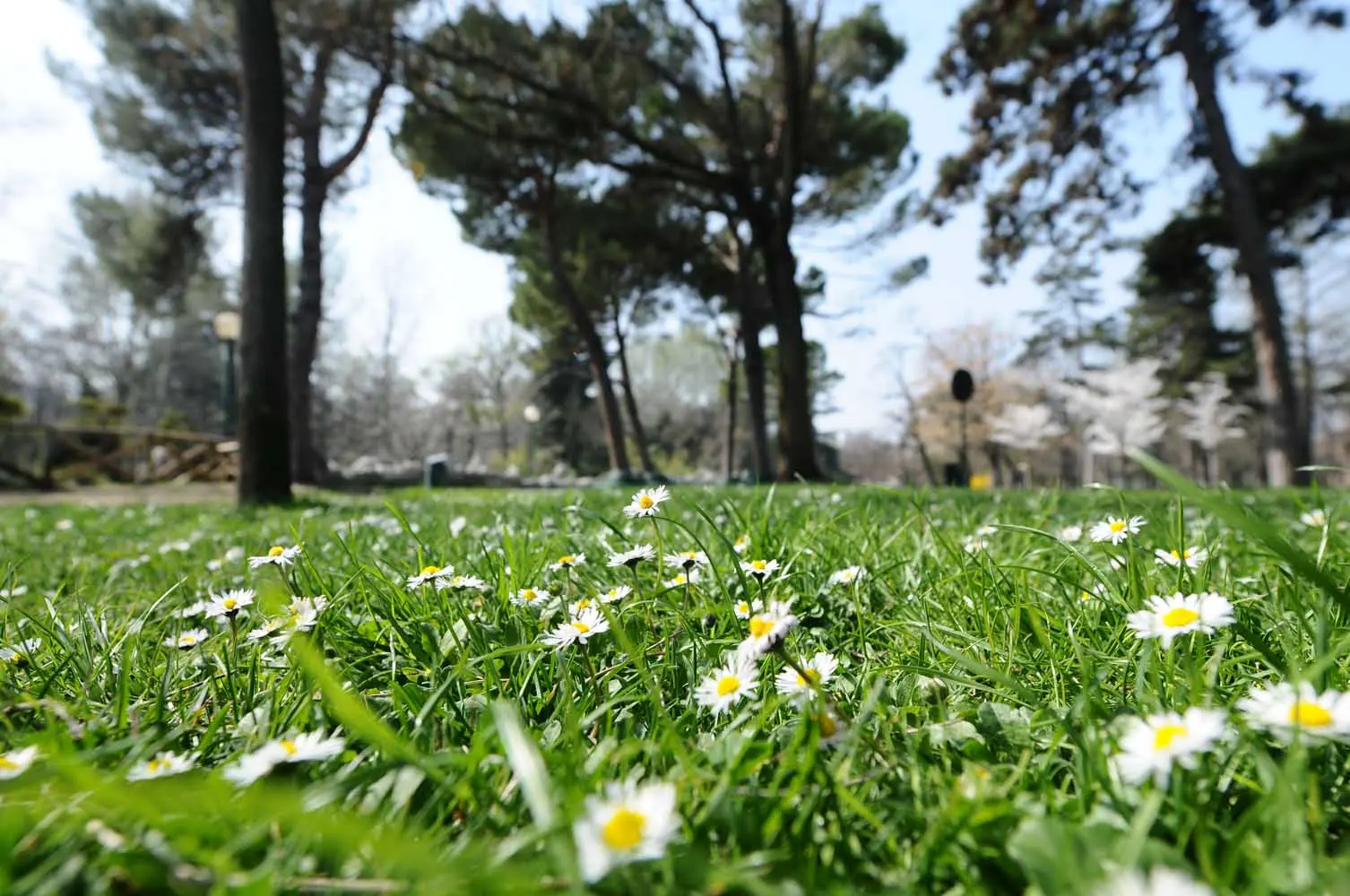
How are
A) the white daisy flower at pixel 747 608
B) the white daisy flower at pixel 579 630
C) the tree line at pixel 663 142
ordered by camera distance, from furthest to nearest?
the tree line at pixel 663 142, the white daisy flower at pixel 747 608, the white daisy flower at pixel 579 630

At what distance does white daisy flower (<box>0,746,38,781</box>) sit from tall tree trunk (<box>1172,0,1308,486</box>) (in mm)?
13522

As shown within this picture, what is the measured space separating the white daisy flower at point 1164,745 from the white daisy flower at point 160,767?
2.55 ft

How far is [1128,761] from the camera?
50 cm

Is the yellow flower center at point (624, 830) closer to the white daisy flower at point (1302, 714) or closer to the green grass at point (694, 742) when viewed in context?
the green grass at point (694, 742)

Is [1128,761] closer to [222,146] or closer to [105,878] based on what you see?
[105,878]

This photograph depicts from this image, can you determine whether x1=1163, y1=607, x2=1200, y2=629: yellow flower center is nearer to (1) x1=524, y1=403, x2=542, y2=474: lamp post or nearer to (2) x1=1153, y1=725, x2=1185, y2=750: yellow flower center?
(2) x1=1153, y1=725, x2=1185, y2=750: yellow flower center

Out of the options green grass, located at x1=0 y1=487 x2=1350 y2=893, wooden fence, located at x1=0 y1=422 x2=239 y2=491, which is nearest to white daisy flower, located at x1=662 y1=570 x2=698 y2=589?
green grass, located at x1=0 y1=487 x2=1350 y2=893

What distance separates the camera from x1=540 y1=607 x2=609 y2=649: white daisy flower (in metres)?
0.85

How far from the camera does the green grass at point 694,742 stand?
451 mm

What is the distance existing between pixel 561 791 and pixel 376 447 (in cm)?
4287

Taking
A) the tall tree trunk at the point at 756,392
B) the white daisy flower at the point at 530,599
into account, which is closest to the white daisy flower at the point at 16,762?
the white daisy flower at the point at 530,599

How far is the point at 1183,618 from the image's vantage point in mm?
683

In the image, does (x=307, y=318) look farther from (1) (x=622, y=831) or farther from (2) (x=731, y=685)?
(1) (x=622, y=831)

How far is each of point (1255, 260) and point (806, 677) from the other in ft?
43.9
